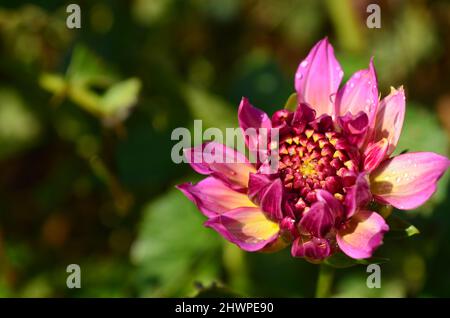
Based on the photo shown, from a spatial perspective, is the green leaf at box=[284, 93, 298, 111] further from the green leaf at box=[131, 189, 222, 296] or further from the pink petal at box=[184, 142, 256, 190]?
the green leaf at box=[131, 189, 222, 296]

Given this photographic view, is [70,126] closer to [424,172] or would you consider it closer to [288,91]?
[288,91]

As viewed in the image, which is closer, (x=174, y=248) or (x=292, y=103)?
(x=292, y=103)

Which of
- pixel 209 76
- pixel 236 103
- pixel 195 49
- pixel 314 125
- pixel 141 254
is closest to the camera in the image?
pixel 314 125

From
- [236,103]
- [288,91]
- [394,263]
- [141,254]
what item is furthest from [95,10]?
[394,263]

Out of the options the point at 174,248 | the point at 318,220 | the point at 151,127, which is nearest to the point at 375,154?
the point at 318,220

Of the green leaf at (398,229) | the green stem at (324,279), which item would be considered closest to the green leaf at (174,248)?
the green stem at (324,279)

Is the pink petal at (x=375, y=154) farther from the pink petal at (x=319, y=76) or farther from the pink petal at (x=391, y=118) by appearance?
the pink petal at (x=319, y=76)

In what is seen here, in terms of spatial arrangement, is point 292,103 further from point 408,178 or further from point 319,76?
point 408,178
